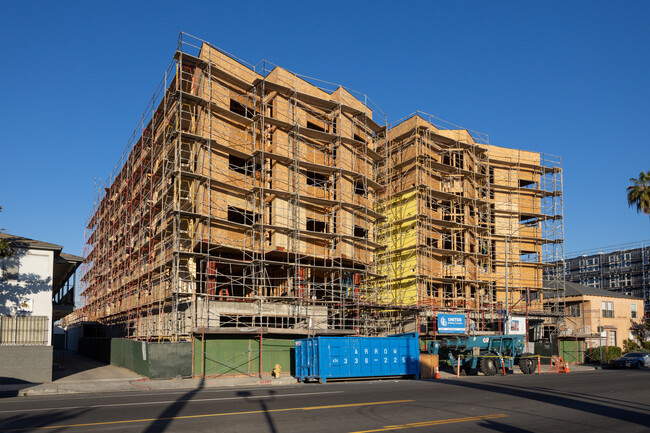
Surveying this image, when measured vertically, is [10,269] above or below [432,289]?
above

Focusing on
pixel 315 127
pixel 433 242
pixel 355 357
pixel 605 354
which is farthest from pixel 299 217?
pixel 605 354

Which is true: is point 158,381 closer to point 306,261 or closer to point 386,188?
point 306,261

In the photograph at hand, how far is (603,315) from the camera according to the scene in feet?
182

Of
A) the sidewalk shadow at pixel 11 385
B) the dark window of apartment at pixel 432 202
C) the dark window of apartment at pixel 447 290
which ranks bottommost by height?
the sidewalk shadow at pixel 11 385

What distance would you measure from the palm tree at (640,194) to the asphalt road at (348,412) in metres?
37.9

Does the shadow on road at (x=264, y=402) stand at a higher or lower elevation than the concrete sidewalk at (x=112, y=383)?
higher

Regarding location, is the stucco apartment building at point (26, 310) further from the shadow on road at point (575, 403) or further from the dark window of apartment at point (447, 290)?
the dark window of apartment at point (447, 290)

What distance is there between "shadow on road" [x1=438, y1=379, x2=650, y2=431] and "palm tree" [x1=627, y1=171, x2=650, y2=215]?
127 feet

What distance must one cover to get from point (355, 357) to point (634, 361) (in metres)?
25.0

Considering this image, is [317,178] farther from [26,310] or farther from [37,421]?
[37,421]

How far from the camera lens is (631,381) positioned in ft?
87.5

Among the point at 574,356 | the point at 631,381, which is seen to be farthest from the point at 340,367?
the point at 574,356

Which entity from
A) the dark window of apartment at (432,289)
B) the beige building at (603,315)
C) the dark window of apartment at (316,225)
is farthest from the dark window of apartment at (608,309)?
the dark window of apartment at (316,225)

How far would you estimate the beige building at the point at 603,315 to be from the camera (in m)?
53.9
